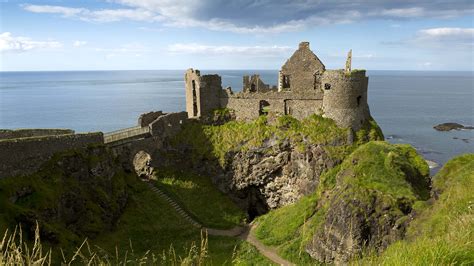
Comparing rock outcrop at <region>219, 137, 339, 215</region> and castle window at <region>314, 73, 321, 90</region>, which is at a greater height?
castle window at <region>314, 73, 321, 90</region>

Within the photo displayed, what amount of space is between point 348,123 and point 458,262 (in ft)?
119

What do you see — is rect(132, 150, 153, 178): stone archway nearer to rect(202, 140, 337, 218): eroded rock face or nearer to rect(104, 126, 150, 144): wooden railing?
rect(104, 126, 150, 144): wooden railing

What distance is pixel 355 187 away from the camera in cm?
2983

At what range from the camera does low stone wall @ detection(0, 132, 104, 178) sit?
1058 inches

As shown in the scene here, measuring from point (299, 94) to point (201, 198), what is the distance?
16926mm

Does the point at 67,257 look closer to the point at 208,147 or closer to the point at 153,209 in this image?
the point at 153,209

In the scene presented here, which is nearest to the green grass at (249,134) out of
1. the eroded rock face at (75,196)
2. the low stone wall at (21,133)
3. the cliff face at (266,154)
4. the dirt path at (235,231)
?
the cliff face at (266,154)

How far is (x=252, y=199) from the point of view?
4625 centimetres

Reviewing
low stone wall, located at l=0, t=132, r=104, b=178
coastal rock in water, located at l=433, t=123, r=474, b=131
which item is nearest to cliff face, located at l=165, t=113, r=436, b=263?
low stone wall, located at l=0, t=132, r=104, b=178

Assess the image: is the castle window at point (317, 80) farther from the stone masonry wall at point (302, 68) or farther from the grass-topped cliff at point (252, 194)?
the grass-topped cliff at point (252, 194)

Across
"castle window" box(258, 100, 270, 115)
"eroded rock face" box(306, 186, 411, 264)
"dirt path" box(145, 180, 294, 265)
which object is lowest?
"dirt path" box(145, 180, 294, 265)

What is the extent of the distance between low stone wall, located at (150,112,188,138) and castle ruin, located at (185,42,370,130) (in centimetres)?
246

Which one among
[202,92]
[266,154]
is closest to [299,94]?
[266,154]

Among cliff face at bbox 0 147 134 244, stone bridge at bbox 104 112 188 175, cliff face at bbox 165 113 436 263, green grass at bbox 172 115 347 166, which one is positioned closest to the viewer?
cliff face at bbox 0 147 134 244
